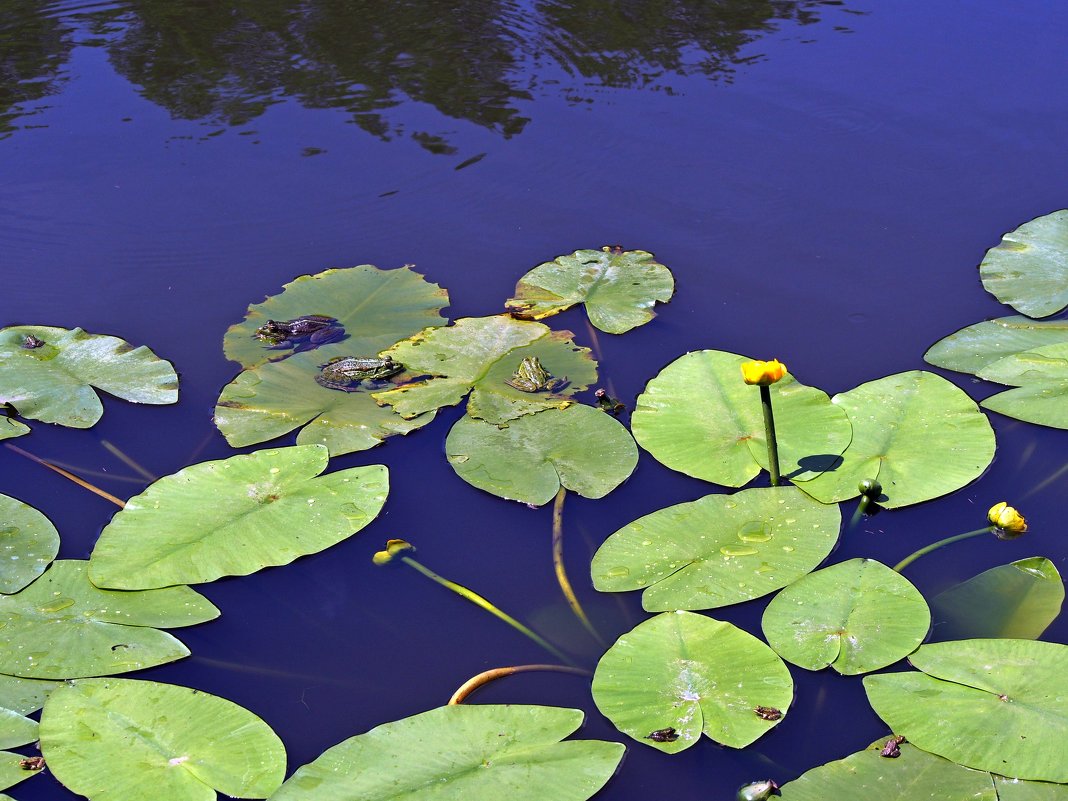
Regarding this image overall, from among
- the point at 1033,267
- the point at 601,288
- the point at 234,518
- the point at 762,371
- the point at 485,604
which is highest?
the point at 762,371

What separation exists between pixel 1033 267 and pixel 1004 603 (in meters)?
1.96

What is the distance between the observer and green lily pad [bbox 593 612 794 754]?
249cm

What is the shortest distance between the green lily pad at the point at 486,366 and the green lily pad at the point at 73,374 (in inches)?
37.1

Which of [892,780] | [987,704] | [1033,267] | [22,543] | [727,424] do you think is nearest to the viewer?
[892,780]

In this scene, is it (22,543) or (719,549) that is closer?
(719,549)

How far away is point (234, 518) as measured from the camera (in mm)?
3152

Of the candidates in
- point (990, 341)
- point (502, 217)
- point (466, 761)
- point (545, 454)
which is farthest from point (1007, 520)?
point (502, 217)

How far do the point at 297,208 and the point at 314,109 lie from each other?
119 centimetres

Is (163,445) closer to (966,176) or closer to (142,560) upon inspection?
(142,560)

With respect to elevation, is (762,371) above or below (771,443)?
above

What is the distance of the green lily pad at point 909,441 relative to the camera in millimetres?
3195

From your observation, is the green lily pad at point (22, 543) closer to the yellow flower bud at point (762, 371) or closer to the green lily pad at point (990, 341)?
the yellow flower bud at point (762, 371)

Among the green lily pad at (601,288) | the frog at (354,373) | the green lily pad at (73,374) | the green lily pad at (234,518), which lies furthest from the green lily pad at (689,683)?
the green lily pad at (73,374)

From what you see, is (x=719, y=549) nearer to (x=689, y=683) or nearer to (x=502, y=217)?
(x=689, y=683)
